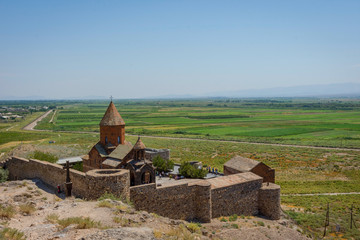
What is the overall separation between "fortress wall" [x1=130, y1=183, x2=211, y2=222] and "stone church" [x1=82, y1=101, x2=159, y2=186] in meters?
4.24

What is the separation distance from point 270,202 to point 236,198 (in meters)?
2.37

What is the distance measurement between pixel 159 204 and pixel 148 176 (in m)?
4.65

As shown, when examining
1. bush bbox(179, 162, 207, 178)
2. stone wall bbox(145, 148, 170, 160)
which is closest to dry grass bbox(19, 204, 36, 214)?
bush bbox(179, 162, 207, 178)

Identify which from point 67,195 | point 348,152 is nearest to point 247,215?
point 67,195

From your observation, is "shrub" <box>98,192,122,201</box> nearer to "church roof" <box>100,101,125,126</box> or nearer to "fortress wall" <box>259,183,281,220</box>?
"fortress wall" <box>259,183,281,220</box>

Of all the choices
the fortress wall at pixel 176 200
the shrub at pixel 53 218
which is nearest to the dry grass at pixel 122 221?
the shrub at pixel 53 218

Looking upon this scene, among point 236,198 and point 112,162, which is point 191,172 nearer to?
point 112,162

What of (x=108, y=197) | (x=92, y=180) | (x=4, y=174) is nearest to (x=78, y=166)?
(x=4, y=174)

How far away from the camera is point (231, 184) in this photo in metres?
16.5

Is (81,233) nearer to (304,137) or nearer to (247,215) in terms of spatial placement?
(247,215)

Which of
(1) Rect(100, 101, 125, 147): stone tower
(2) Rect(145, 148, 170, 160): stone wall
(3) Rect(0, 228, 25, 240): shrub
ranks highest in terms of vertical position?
(1) Rect(100, 101, 125, 147): stone tower

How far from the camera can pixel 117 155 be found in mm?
20625

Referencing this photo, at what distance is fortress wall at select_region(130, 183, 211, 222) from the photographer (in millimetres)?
13891

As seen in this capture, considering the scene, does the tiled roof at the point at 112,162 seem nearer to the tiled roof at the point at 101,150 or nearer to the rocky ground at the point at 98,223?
the tiled roof at the point at 101,150
